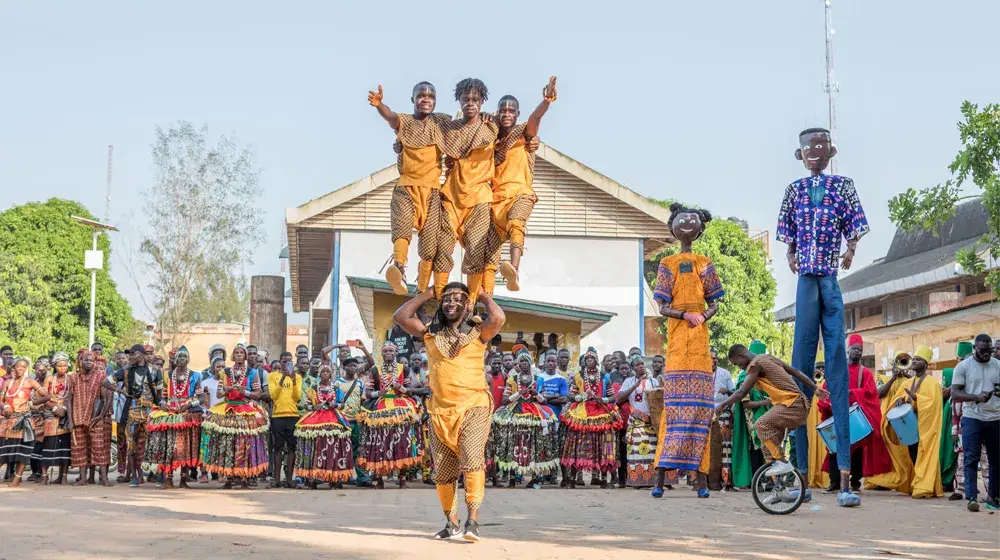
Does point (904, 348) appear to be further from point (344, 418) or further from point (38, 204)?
point (38, 204)

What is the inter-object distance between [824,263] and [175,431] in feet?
27.9

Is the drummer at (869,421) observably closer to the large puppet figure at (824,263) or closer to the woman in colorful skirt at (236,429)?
the large puppet figure at (824,263)

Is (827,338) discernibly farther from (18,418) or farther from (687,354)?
(18,418)

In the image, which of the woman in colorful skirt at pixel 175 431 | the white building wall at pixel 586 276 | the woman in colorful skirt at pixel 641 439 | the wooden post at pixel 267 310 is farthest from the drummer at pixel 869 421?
the wooden post at pixel 267 310

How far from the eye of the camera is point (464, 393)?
28.3 feet

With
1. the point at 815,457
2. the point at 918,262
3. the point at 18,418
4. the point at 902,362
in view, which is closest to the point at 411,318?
the point at 902,362

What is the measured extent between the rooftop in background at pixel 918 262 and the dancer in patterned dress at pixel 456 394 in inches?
972

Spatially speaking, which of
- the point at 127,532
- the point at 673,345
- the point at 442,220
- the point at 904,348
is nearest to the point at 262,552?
the point at 127,532

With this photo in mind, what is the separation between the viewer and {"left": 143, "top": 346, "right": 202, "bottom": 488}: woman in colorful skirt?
14859 millimetres

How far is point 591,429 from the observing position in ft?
50.0

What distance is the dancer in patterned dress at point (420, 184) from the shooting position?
9305mm

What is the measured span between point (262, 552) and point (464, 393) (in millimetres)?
1904

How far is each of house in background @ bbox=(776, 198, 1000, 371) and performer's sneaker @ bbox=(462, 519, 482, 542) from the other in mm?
21014

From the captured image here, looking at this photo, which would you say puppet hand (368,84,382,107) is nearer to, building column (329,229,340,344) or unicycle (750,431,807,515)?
unicycle (750,431,807,515)
